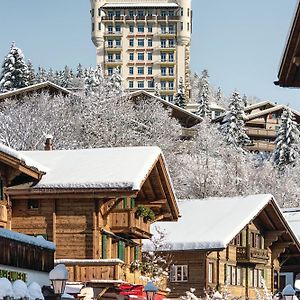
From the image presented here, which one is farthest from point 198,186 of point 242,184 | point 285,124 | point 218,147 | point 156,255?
point 156,255

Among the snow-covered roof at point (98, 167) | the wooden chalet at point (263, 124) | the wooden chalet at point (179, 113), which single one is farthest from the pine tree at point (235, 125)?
the snow-covered roof at point (98, 167)

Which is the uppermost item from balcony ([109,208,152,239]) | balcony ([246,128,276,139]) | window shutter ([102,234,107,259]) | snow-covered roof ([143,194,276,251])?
balcony ([109,208,152,239])

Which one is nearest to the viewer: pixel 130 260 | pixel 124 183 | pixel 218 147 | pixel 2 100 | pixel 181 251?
pixel 124 183

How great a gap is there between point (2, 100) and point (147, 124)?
12.3 metres

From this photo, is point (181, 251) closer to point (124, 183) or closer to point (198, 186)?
point (124, 183)

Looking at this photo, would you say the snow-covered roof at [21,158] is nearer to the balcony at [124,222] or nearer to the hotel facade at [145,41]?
the balcony at [124,222]

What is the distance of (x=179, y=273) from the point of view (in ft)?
143

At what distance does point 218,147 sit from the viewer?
304 feet

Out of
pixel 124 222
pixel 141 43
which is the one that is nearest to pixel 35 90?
pixel 124 222

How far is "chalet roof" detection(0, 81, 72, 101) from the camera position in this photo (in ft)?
266

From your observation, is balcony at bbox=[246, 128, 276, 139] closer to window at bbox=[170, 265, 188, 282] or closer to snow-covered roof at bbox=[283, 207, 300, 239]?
snow-covered roof at bbox=[283, 207, 300, 239]

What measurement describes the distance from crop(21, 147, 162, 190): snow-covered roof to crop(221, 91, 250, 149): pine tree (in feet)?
208

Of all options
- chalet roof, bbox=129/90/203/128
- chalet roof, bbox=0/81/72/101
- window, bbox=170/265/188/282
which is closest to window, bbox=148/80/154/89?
chalet roof, bbox=129/90/203/128

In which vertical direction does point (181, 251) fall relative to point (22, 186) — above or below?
below
